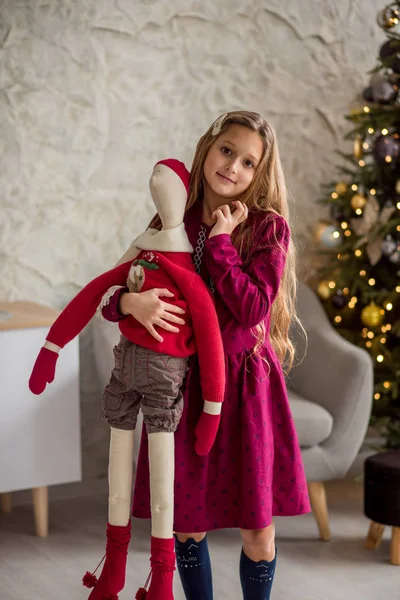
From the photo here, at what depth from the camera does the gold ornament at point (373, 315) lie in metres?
3.06

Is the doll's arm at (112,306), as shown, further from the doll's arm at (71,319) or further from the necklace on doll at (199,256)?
the necklace on doll at (199,256)

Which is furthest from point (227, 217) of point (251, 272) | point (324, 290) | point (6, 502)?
point (6, 502)

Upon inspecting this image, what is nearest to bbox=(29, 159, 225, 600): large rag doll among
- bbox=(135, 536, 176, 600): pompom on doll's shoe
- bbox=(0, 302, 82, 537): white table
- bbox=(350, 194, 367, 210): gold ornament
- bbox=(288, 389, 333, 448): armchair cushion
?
bbox=(135, 536, 176, 600): pompom on doll's shoe

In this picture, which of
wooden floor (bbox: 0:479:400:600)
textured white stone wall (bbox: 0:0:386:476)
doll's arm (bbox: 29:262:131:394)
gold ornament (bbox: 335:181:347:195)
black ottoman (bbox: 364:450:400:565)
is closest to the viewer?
doll's arm (bbox: 29:262:131:394)

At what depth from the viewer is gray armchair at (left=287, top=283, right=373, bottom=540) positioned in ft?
8.98

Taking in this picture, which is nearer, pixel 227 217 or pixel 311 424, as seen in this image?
pixel 227 217

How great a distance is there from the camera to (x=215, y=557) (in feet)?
8.57

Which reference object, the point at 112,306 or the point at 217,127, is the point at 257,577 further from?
the point at 217,127

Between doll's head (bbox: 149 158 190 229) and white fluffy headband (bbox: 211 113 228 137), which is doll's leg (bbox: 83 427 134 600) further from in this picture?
white fluffy headband (bbox: 211 113 228 137)

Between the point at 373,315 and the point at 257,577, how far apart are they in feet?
4.67

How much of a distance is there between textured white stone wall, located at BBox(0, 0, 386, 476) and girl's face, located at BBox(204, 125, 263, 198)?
1323mm

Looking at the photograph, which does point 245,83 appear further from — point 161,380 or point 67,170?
point 161,380

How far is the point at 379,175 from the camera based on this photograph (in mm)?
3061

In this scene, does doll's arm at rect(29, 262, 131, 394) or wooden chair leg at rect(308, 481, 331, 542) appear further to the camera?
wooden chair leg at rect(308, 481, 331, 542)
